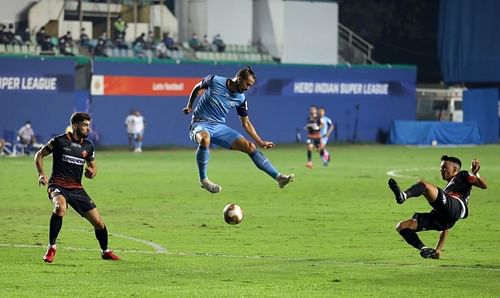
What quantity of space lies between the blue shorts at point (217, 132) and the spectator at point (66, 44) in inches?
1581

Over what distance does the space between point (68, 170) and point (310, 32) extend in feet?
179

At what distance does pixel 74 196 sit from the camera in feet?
56.2

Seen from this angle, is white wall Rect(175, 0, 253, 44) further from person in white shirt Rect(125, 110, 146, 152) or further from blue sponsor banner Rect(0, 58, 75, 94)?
blue sponsor banner Rect(0, 58, 75, 94)

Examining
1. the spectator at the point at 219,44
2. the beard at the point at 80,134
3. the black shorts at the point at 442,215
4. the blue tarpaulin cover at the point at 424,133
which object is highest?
the beard at the point at 80,134

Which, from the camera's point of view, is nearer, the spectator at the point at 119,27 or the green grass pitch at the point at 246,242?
the green grass pitch at the point at 246,242

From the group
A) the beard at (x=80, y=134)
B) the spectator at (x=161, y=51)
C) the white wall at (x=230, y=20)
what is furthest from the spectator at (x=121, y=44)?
the beard at (x=80, y=134)

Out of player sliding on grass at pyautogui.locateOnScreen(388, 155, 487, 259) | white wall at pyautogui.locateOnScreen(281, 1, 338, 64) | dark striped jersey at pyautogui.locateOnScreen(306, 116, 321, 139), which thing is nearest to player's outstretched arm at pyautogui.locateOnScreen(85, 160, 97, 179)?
player sliding on grass at pyautogui.locateOnScreen(388, 155, 487, 259)

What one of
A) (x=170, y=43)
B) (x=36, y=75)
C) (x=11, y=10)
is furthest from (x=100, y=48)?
(x=36, y=75)

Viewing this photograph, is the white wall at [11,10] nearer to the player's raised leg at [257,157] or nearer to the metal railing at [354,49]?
the metal railing at [354,49]

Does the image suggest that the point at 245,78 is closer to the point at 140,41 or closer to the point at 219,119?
the point at 219,119

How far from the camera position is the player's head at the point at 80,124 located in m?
16.9

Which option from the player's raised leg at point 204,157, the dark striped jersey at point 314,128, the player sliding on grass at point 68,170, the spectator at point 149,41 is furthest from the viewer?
the spectator at point 149,41

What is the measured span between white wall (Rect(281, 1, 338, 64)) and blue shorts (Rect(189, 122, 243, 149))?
1955 inches

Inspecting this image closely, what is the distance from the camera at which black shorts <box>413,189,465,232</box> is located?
55.4 feet
